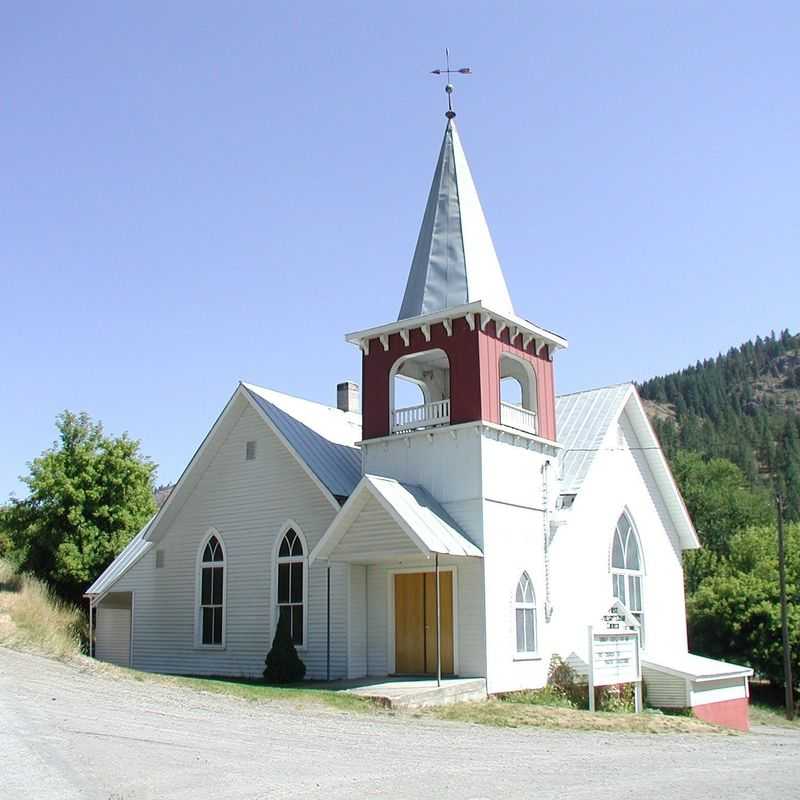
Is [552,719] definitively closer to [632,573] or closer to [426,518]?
[426,518]

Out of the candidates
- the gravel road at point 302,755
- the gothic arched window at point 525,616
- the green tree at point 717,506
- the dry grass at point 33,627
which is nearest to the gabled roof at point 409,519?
the gothic arched window at point 525,616

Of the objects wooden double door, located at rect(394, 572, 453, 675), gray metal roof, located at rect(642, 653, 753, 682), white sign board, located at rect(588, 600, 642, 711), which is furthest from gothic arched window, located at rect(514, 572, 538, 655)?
gray metal roof, located at rect(642, 653, 753, 682)

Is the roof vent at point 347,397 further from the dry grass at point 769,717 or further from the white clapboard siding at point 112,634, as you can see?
the dry grass at point 769,717

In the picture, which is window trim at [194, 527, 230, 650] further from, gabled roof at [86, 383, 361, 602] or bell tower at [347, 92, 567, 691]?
bell tower at [347, 92, 567, 691]

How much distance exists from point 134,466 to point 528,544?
18127mm

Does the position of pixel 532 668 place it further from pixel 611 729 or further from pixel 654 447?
pixel 654 447

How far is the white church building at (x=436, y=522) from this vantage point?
20250 millimetres

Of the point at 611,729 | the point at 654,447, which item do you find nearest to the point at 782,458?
the point at 654,447

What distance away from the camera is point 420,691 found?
57.7ft

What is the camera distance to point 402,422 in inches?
876

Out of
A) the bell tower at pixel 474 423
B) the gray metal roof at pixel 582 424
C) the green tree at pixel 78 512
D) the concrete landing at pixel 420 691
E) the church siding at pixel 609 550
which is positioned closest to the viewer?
the concrete landing at pixel 420 691

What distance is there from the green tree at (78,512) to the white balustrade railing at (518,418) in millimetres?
17380

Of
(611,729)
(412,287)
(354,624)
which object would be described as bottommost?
(611,729)

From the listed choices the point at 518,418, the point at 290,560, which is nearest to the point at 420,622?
the point at 290,560
